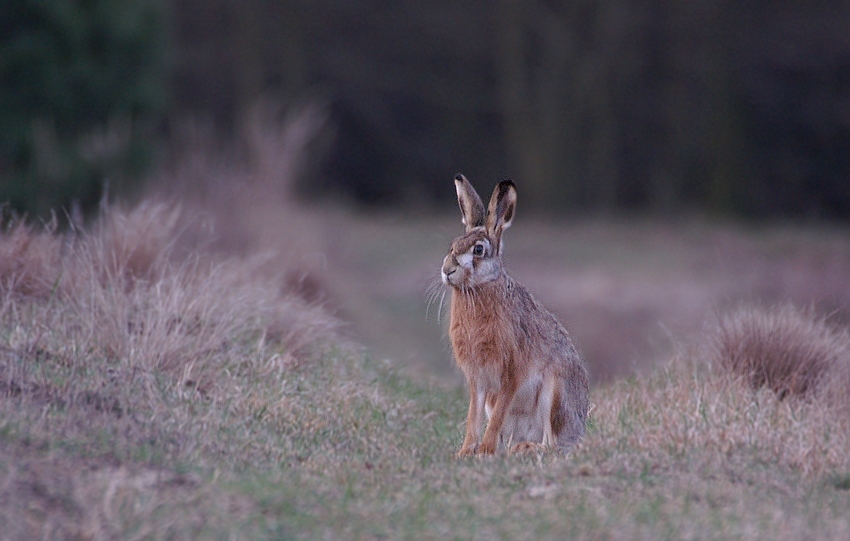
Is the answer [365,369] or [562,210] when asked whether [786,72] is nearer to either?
[562,210]

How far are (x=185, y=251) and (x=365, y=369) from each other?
2.89m

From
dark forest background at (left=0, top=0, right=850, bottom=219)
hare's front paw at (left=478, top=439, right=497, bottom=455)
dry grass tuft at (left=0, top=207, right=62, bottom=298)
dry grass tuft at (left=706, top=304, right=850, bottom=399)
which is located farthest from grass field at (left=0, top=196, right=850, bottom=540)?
dark forest background at (left=0, top=0, right=850, bottom=219)

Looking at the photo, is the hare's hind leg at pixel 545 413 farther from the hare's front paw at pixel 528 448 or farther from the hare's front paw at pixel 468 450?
the hare's front paw at pixel 468 450

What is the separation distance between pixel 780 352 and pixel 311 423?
3493 millimetres

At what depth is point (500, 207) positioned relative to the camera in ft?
23.5

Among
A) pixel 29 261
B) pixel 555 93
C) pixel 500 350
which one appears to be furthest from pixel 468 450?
pixel 555 93

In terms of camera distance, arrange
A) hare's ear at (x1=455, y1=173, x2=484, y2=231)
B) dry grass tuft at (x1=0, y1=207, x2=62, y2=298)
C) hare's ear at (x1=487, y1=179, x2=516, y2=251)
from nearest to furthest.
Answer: hare's ear at (x1=487, y1=179, x2=516, y2=251)
hare's ear at (x1=455, y1=173, x2=484, y2=231)
dry grass tuft at (x1=0, y1=207, x2=62, y2=298)

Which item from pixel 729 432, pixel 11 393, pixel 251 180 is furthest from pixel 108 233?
pixel 729 432

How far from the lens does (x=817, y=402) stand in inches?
315

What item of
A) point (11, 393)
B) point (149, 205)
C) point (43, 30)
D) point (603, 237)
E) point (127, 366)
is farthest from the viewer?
point (603, 237)

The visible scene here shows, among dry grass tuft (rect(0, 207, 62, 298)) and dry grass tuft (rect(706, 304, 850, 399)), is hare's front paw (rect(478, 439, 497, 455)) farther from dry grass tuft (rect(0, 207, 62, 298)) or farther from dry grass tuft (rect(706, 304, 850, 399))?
dry grass tuft (rect(0, 207, 62, 298))

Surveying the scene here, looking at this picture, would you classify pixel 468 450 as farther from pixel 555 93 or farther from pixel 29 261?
pixel 555 93

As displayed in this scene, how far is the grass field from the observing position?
529 cm

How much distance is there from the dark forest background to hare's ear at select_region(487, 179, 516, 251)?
777 inches
